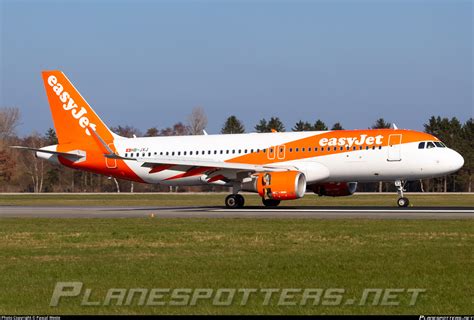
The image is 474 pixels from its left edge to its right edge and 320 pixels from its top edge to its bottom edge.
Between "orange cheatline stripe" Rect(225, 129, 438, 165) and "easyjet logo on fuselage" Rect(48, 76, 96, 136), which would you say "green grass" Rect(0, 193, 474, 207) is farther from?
"easyjet logo on fuselage" Rect(48, 76, 96, 136)

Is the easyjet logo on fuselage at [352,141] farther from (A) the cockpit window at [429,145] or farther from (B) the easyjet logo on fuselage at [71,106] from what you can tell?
(B) the easyjet logo on fuselage at [71,106]

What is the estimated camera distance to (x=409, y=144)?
39938 mm

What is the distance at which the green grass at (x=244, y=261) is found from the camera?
13.4 meters

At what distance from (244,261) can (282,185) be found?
20.6 metres

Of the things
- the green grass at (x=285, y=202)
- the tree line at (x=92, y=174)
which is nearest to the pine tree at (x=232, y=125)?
the tree line at (x=92, y=174)

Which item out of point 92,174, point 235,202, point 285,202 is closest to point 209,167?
point 235,202

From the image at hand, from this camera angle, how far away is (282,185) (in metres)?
38.8

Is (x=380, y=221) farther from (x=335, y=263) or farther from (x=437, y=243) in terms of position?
(x=335, y=263)

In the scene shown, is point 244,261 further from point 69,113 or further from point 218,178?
point 69,113

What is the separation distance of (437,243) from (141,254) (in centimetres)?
764

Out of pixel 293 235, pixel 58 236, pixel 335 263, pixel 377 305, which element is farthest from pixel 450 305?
pixel 58 236

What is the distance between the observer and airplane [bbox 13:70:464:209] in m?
39.8

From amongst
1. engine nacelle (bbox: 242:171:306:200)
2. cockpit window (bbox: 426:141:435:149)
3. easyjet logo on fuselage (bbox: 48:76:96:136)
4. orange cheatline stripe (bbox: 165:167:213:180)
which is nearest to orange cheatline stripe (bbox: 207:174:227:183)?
orange cheatline stripe (bbox: 165:167:213:180)

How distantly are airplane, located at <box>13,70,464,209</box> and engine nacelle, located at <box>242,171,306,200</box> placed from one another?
→ 0.05 metres
